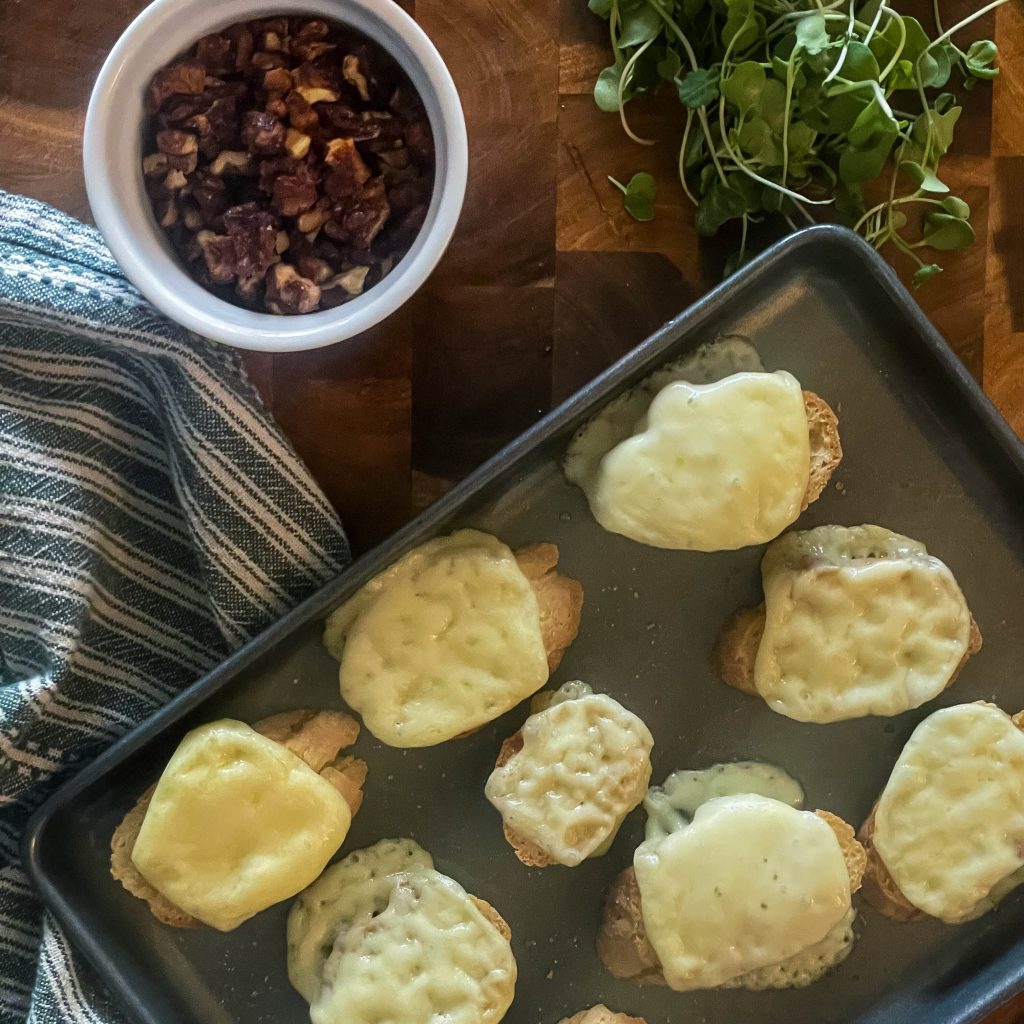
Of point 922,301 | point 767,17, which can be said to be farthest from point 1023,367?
point 767,17

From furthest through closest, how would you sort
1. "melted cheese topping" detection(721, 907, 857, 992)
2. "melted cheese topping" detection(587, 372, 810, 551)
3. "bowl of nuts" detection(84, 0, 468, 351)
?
"melted cheese topping" detection(721, 907, 857, 992) → "melted cheese topping" detection(587, 372, 810, 551) → "bowl of nuts" detection(84, 0, 468, 351)

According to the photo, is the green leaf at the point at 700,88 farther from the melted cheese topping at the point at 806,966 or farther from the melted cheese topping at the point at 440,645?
the melted cheese topping at the point at 806,966

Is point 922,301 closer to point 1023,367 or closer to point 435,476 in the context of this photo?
point 1023,367

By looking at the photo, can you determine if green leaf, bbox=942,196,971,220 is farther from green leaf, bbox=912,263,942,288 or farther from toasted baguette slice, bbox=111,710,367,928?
toasted baguette slice, bbox=111,710,367,928

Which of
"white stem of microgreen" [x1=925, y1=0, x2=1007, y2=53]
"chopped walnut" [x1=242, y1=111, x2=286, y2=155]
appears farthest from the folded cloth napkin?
"white stem of microgreen" [x1=925, y1=0, x2=1007, y2=53]

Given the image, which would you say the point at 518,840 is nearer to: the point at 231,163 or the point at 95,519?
the point at 95,519

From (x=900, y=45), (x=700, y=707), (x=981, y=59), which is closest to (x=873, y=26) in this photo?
(x=900, y=45)
